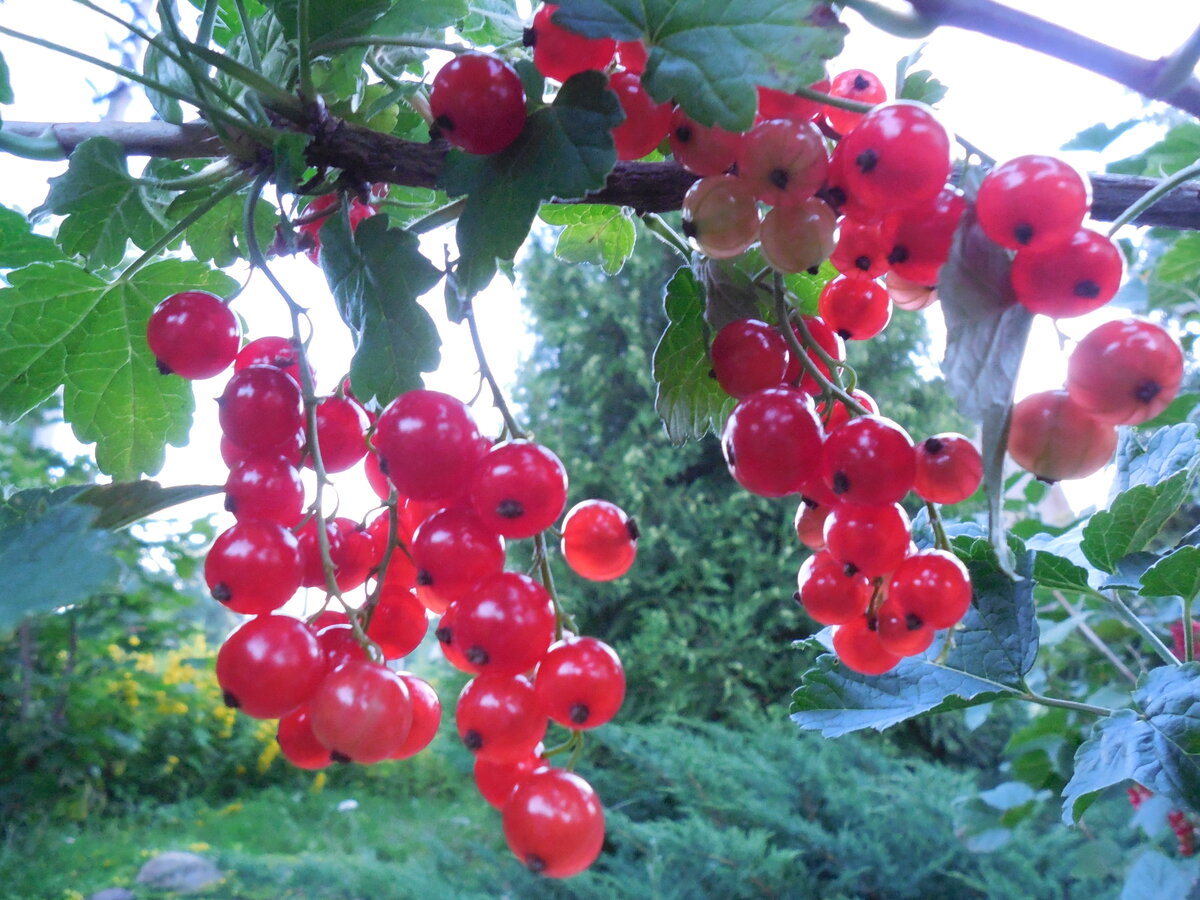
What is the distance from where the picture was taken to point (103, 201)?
637 mm

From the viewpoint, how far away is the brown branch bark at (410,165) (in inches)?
19.9

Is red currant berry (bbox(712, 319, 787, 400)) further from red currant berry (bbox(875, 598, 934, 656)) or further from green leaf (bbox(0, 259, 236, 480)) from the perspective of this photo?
green leaf (bbox(0, 259, 236, 480))

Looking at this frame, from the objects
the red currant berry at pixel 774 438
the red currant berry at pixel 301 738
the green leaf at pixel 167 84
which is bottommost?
the red currant berry at pixel 301 738

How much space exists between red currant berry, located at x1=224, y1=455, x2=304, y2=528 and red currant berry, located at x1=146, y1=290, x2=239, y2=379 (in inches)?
3.2

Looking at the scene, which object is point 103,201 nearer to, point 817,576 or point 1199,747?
point 817,576

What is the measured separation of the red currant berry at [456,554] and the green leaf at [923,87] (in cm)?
46

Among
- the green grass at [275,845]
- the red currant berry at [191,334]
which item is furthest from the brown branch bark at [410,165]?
the green grass at [275,845]

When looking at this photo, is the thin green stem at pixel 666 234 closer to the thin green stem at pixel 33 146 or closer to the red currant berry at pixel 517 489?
the red currant berry at pixel 517 489

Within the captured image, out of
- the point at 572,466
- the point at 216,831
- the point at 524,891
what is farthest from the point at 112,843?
the point at 572,466

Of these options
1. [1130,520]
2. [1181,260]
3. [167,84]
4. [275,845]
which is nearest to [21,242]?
[167,84]

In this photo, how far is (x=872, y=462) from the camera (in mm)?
492

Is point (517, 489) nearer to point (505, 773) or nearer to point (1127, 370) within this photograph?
point (505, 773)

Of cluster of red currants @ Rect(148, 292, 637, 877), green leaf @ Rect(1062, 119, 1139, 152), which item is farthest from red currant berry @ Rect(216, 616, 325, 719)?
green leaf @ Rect(1062, 119, 1139, 152)

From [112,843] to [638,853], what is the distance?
299cm
